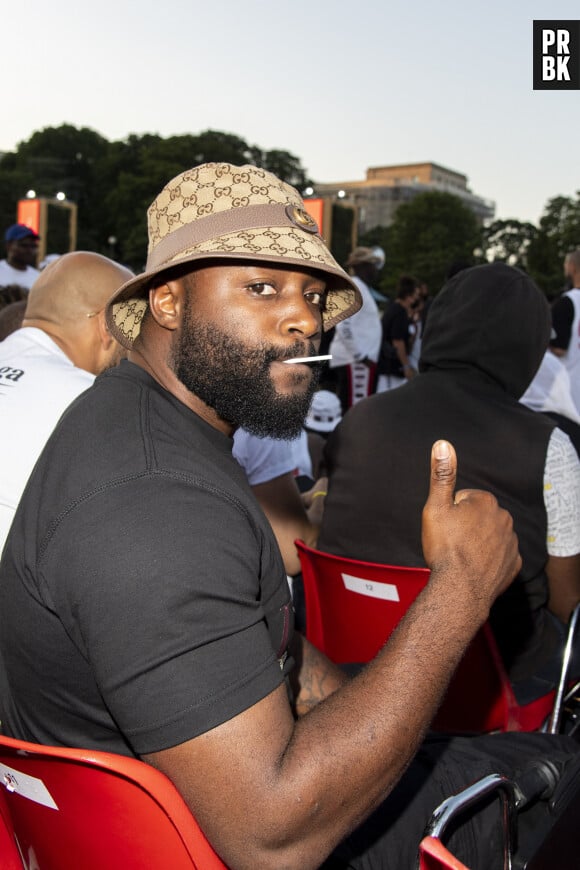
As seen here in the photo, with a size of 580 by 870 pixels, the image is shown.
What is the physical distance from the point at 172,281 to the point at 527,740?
4.57ft

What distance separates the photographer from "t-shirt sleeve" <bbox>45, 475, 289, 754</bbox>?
1.18m

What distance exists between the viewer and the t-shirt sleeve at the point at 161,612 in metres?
1.18

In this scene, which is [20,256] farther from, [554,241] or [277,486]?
[554,241]

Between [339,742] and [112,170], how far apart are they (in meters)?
71.8

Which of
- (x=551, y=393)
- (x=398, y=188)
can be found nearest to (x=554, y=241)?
(x=551, y=393)

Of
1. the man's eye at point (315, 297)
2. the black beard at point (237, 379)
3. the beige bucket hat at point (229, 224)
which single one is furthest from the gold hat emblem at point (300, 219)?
the black beard at point (237, 379)

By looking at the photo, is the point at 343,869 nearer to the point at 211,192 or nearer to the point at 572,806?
the point at 572,806

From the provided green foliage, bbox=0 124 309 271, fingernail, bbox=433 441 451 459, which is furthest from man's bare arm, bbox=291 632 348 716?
green foliage, bbox=0 124 309 271

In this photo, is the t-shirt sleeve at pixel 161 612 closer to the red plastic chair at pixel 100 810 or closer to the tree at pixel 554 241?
the red plastic chair at pixel 100 810

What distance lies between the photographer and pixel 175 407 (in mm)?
1629

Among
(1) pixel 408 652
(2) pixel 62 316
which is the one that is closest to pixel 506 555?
(1) pixel 408 652

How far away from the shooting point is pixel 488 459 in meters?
2.52

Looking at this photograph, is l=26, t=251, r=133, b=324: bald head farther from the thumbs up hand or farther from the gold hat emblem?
the thumbs up hand

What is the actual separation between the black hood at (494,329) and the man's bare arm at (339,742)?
1.31m
